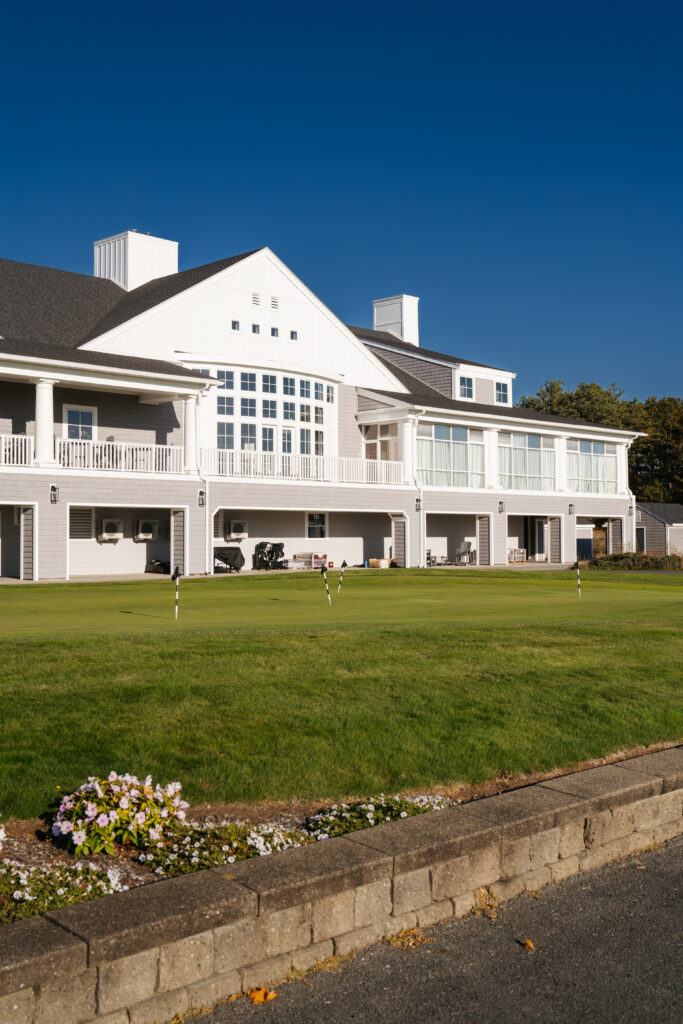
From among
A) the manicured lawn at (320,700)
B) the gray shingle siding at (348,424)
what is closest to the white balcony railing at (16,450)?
the gray shingle siding at (348,424)

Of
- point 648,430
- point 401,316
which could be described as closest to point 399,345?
point 401,316

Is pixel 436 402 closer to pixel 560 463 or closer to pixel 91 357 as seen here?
pixel 560 463

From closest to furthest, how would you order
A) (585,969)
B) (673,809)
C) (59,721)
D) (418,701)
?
(585,969), (673,809), (59,721), (418,701)

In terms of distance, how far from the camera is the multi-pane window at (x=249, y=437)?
3259cm

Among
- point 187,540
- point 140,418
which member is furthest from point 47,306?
point 187,540

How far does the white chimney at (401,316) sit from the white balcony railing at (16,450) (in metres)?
25.5

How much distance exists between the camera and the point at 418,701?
775 cm

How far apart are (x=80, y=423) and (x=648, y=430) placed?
150 ft

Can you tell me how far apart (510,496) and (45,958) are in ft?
120

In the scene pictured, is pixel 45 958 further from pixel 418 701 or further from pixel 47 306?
pixel 47 306

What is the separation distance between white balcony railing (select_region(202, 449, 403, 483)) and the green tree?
31910 mm

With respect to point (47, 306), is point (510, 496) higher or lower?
lower

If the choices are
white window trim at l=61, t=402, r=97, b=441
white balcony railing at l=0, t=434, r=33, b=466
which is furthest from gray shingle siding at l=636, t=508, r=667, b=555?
white balcony railing at l=0, t=434, r=33, b=466

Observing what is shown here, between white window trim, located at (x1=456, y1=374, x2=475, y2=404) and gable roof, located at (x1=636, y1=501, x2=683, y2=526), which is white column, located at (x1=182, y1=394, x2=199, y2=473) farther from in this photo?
gable roof, located at (x1=636, y1=501, x2=683, y2=526)
